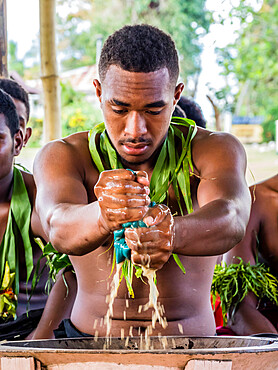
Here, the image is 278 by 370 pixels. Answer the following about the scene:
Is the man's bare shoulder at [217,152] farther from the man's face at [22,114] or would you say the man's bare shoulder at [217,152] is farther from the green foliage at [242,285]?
the man's face at [22,114]

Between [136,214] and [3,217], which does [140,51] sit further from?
Answer: [3,217]

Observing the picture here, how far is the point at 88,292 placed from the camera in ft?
6.71

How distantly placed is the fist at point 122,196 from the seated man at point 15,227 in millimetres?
1119

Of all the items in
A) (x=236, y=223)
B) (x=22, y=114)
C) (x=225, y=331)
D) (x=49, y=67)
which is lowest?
(x=225, y=331)

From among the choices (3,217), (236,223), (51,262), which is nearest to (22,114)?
(3,217)

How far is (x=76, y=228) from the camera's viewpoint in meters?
1.56

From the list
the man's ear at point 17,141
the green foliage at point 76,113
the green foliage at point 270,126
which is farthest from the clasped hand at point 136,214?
the green foliage at point 270,126

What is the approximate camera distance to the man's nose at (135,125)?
1.75m

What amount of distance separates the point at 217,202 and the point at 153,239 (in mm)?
323

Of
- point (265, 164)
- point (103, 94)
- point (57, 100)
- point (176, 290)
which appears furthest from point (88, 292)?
point (265, 164)

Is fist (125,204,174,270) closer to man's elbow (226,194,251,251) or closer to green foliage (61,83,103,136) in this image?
man's elbow (226,194,251,251)

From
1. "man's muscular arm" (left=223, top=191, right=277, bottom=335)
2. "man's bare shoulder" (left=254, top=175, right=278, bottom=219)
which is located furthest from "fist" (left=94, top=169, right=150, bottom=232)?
"man's bare shoulder" (left=254, top=175, right=278, bottom=219)

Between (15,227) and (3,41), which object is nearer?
(15,227)

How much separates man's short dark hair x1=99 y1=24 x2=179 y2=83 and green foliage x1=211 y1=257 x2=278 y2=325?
3.53 feet
